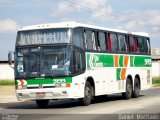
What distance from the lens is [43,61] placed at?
21.6 m

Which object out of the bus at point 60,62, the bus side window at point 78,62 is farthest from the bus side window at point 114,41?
the bus side window at point 78,62

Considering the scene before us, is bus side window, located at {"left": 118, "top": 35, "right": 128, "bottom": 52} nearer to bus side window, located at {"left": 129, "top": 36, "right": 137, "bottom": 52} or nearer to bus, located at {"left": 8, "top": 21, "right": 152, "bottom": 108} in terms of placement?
bus side window, located at {"left": 129, "top": 36, "right": 137, "bottom": 52}

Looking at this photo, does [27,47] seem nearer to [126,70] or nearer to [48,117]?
[48,117]

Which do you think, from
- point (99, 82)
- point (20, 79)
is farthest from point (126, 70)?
point (20, 79)

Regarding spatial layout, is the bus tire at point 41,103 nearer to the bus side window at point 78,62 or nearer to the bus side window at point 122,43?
the bus side window at point 78,62

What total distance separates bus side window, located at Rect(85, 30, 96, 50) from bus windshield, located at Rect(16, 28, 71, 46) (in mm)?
1570

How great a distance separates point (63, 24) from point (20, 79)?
2.82m

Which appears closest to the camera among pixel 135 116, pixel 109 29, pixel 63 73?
pixel 135 116

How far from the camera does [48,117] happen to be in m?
17.5

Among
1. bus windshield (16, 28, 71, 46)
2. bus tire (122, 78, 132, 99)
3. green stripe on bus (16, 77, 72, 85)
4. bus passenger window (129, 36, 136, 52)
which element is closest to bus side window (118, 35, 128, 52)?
bus passenger window (129, 36, 136, 52)

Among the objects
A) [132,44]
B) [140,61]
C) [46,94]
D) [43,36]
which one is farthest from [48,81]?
[140,61]

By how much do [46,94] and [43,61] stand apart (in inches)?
51.9

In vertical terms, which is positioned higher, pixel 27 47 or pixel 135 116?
pixel 27 47

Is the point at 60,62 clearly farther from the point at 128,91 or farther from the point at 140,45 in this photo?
the point at 140,45
